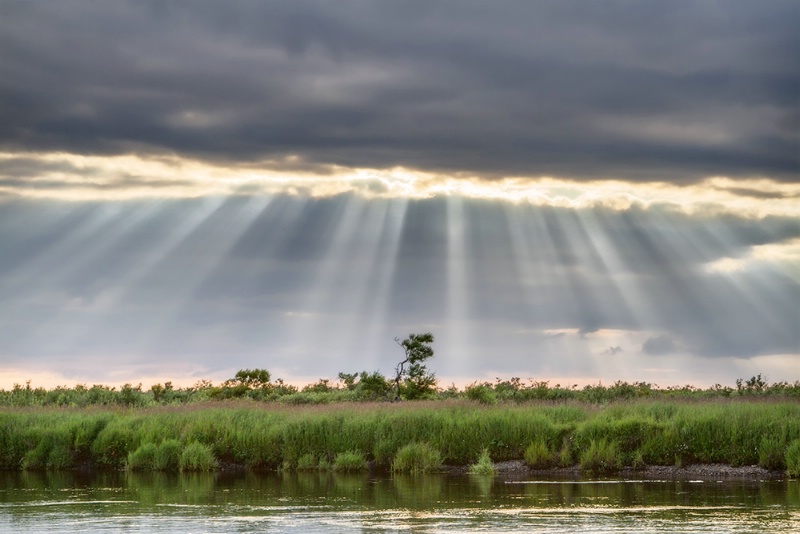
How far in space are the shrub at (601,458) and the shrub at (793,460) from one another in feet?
15.4

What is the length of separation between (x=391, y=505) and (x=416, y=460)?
9.15 m

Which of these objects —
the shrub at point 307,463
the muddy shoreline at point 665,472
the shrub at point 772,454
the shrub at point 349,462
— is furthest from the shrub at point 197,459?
the shrub at point 772,454

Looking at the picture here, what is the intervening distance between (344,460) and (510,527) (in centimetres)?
1413

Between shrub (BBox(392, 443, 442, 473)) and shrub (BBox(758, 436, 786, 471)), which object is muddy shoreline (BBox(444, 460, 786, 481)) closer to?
shrub (BBox(758, 436, 786, 471))

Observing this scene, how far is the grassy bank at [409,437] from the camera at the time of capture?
31016mm

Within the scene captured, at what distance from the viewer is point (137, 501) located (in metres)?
23.9

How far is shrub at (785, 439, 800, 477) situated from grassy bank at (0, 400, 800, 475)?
0.12ft

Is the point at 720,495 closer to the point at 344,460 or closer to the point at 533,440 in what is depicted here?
the point at 533,440

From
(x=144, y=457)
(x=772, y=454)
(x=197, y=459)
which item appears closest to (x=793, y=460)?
(x=772, y=454)

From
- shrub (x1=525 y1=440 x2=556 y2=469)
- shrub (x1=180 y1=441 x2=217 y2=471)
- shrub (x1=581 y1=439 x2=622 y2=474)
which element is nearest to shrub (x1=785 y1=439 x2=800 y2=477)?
shrub (x1=581 y1=439 x2=622 y2=474)

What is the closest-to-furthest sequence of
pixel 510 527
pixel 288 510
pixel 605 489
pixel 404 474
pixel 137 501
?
pixel 510 527 → pixel 288 510 → pixel 137 501 → pixel 605 489 → pixel 404 474

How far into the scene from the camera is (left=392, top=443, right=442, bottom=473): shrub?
31.4 m

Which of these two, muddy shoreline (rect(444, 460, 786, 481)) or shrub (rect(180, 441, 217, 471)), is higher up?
shrub (rect(180, 441, 217, 471))

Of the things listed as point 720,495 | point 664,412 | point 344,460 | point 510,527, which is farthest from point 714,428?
point 510,527
